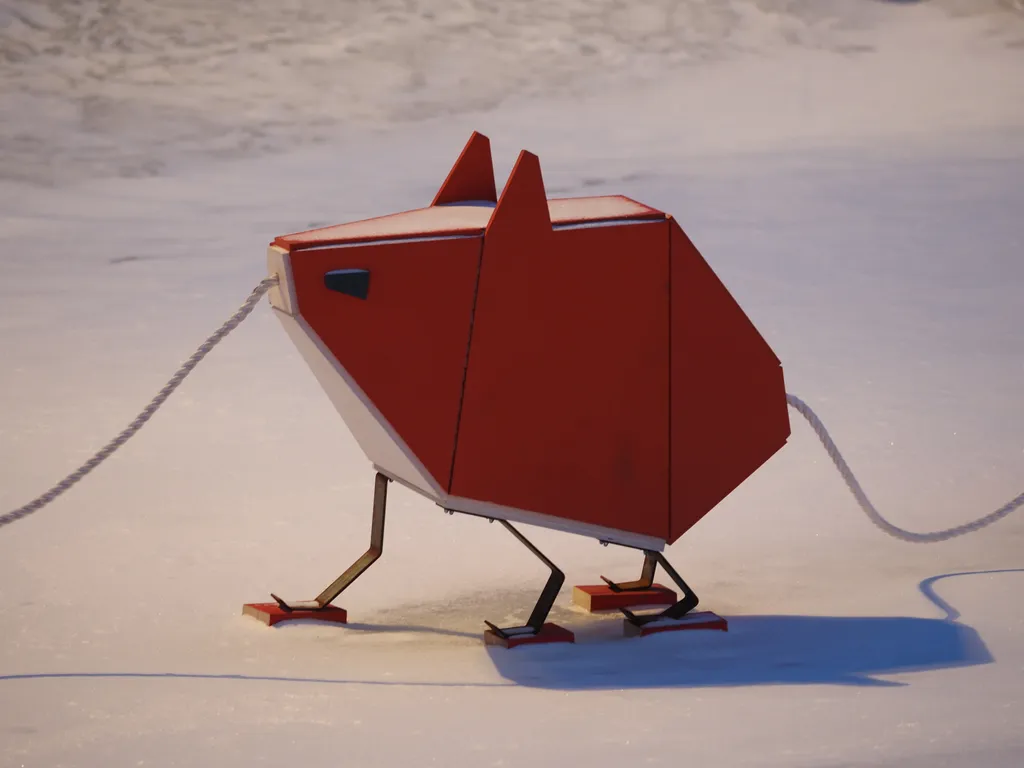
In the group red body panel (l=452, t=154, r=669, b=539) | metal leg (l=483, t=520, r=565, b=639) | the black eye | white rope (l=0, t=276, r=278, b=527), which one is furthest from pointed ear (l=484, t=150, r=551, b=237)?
metal leg (l=483, t=520, r=565, b=639)

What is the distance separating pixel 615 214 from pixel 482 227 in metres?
0.25

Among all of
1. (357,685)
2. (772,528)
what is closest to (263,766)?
(357,685)

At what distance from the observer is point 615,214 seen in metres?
2.41

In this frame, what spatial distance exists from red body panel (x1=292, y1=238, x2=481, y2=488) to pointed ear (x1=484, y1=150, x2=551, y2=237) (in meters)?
0.05

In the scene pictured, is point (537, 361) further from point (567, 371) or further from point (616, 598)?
point (616, 598)

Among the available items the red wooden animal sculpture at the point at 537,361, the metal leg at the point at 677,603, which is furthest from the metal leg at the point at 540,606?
the metal leg at the point at 677,603

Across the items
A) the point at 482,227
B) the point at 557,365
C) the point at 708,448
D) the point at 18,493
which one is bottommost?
the point at 18,493

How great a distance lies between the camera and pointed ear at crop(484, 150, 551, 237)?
229cm

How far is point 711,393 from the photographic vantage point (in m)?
2.49

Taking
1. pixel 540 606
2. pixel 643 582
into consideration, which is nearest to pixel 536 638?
pixel 540 606

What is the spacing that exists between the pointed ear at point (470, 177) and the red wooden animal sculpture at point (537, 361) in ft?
0.27

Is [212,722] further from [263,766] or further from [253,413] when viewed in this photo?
[253,413]

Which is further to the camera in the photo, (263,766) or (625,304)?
(625,304)

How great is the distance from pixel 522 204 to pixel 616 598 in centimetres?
82
